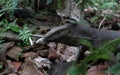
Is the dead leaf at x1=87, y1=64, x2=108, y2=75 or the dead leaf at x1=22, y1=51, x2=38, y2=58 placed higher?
the dead leaf at x1=87, y1=64, x2=108, y2=75

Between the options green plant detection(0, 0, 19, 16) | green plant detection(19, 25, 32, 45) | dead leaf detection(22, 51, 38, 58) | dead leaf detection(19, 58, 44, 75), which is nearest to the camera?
dead leaf detection(19, 58, 44, 75)

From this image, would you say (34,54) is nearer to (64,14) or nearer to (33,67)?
(33,67)

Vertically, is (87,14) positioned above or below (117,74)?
below

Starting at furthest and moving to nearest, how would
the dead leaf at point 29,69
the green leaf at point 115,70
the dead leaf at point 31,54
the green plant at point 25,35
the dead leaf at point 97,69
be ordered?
the green plant at point 25,35 < the dead leaf at point 31,54 < the dead leaf at point 29,69 < the dead leaf at point 97,69 < the green leaf at point 115,70

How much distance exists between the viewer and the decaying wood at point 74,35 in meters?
2.72

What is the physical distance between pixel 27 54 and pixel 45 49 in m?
0.24

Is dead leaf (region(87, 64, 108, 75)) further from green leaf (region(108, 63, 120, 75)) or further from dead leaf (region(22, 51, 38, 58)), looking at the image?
green leaf (region(108, 63, 120, 75))

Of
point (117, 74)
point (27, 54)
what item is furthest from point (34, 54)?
point (117, 74)

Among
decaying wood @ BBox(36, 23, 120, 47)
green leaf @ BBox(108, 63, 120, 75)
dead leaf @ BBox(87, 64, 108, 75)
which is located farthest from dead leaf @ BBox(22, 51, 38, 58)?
green leaf @ BBox(108, 63, 120, 75)

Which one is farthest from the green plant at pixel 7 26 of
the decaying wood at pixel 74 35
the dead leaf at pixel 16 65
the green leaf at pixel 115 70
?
the green leaf at pixel 115 70

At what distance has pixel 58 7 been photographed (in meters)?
4.16

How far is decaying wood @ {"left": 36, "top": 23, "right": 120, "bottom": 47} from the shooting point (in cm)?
272

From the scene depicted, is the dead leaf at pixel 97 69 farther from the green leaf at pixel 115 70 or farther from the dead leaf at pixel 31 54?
the green leaf at pixel 115 70

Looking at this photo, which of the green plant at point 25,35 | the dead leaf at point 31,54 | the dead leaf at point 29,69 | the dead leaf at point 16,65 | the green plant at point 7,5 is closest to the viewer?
the dead leaf at point 29,69
